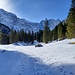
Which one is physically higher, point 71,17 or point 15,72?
point 71,17

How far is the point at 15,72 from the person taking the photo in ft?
65.3

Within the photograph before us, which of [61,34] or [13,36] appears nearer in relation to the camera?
[61,34]

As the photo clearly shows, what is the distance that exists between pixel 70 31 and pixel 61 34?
132 ft

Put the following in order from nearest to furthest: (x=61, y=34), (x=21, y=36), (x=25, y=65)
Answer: (x=25, y=65) → (x=61, y=34) → (x=21, y=36)

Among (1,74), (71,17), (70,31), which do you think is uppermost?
(71,17)

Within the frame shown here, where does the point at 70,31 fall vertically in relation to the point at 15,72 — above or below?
above

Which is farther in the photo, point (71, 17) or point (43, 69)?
point (71, 17)

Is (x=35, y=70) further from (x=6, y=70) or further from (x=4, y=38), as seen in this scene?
(x=4, y=38)

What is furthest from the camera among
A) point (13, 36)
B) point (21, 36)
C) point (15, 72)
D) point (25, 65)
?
point (21, 36)

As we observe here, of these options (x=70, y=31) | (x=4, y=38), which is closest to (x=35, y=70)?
(x=70, y=31)

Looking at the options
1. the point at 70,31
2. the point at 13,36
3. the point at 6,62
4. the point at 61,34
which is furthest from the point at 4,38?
the point at 6,62

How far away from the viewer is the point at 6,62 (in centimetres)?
2503

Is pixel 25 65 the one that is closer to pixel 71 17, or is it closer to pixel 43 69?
pixel 43 69

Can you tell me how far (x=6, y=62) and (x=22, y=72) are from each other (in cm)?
580
